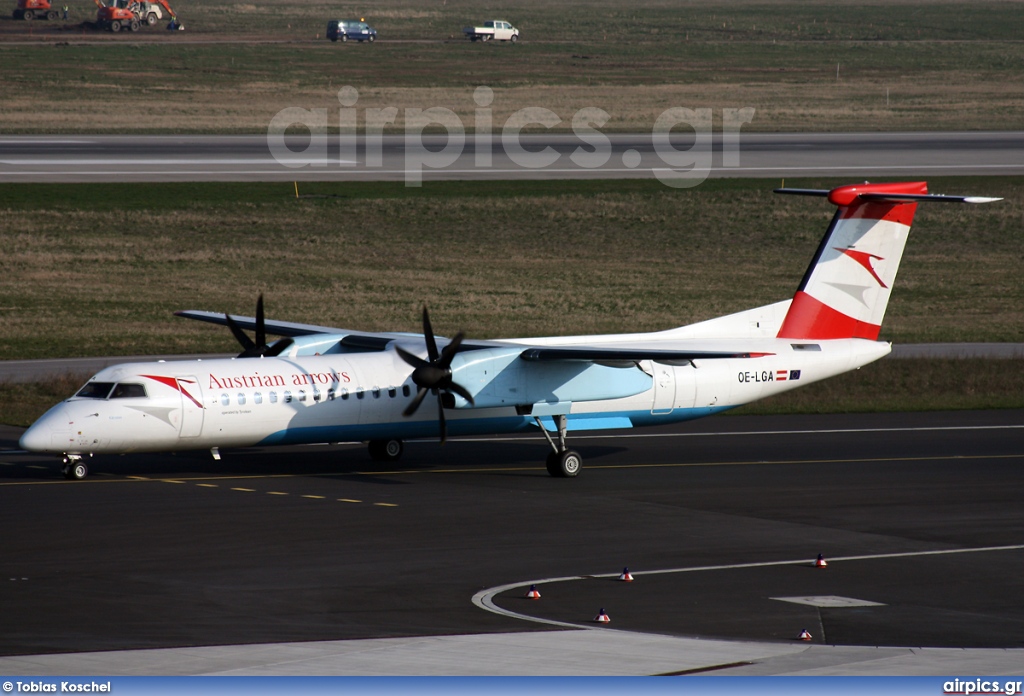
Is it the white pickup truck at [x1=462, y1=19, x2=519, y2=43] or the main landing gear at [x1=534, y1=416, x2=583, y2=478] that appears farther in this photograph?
the white pickup truck at [x1=462, y1=19, x2=519, y2=43]

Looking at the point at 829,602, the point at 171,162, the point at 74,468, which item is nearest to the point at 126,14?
the point at 171,162

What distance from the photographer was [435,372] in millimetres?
28828

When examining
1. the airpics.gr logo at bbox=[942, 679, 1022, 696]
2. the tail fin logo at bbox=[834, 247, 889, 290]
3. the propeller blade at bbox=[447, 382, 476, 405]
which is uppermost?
the tail fin logo at bbox=[834, 247, 889, 290]

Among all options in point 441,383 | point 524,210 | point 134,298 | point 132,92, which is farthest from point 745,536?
point 132,92

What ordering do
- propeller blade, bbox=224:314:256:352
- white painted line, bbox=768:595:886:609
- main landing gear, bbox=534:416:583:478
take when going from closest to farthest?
white painted line, bbox=768:595:886:609
main landing gear, bbox=534:416:583:478
propeller blade, bbox=224:314:256:352

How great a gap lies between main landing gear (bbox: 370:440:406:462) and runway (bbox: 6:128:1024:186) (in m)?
42.6

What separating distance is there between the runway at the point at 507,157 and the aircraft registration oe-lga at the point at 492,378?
39.6 meters

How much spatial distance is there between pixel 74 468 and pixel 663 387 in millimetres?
12977

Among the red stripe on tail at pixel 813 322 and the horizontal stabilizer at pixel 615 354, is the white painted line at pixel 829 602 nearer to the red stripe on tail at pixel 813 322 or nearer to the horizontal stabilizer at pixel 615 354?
the horizontal stabilizer at pixel 615 354

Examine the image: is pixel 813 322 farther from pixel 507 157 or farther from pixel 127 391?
pixel 507 157

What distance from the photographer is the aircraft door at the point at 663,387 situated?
31.4 meters

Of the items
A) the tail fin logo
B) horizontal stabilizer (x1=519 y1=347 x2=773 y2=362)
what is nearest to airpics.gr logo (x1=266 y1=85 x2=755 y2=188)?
the tail fin logo

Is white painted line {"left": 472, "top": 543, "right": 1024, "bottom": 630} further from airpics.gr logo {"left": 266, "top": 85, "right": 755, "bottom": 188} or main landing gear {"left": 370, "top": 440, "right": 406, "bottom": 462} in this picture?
airpics.gr logo {"left": 266, "top": 85, "right": 755, "bottom": 188}

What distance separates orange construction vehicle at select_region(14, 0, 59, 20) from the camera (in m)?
146
